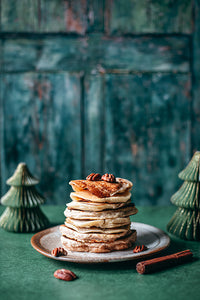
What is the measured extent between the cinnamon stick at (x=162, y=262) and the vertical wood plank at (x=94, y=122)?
176 centimetres

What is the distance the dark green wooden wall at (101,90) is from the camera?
279 centimetres

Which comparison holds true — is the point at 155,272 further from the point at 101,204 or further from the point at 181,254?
the point at 101,204

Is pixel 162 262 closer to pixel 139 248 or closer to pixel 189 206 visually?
pixel 139 248

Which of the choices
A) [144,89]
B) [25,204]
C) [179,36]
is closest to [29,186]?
[25,204]

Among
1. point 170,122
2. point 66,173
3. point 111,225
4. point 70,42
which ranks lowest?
point 66,173

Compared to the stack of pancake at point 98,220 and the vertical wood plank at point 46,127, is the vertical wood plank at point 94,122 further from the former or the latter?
the stack of pancake at point 98,220

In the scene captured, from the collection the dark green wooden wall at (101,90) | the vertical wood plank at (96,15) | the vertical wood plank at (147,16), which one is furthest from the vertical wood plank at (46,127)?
the vertical wood plank at (147,16)

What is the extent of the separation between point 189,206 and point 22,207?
2.04ft

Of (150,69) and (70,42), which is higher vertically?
(70,42)

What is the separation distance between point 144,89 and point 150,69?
0.15 meters

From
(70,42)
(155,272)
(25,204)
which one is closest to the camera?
(155,272)

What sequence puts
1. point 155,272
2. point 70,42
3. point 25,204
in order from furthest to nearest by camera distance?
point 70,42, point 25,204, point 155,272

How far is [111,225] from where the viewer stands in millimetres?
1150

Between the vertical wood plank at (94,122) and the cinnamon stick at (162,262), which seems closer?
the cinnamon stick at (162,262)
